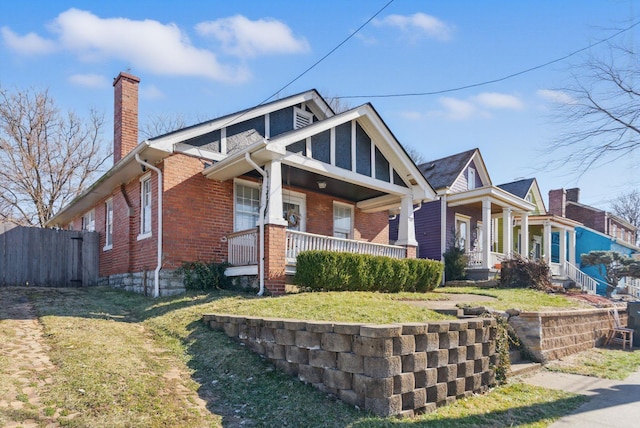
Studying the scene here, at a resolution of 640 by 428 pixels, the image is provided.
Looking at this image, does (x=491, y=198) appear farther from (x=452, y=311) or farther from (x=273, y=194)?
(x=452, y=311)

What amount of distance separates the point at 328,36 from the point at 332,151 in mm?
2874

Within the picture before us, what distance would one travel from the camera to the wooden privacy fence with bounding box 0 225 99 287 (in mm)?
12555

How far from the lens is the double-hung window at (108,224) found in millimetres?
13890

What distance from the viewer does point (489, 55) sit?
372 inches

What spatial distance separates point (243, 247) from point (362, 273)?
3017 mm

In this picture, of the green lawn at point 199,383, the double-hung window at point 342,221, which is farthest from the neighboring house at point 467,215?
the green lawn at point 199,383

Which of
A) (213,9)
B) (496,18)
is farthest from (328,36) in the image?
(496,18)

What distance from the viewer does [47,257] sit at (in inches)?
525

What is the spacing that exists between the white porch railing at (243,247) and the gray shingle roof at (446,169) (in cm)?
1074

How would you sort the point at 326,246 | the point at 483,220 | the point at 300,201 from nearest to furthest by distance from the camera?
the point at 326,246
the point at 300,201
the point at 483,220

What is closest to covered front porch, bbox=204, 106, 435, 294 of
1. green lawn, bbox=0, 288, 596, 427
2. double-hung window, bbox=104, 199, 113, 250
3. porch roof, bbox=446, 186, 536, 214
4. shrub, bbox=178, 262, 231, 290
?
shrub, bbox=178, 262, 231, 290

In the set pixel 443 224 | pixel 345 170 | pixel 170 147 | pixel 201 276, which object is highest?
pixel 170 147

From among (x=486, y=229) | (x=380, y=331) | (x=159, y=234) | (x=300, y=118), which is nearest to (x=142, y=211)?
(x=159, y=234)

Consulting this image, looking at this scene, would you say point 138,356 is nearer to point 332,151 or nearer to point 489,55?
point 332,151
